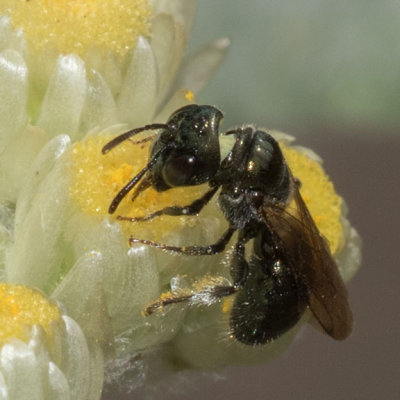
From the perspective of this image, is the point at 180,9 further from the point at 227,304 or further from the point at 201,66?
the point at 227,304

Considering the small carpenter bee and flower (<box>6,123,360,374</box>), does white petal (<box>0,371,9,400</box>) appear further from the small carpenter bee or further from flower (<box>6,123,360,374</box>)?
the small carpenter bee

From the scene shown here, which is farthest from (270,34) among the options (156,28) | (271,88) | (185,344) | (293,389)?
(185,344)

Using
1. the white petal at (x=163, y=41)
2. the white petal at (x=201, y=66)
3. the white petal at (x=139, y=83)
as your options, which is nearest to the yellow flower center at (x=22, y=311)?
the white petal at (x=139, y=83)

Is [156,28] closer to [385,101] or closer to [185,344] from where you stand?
[185,344]

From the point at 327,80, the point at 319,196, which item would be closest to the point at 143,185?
the point at 319,196

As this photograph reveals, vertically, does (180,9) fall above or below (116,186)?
above

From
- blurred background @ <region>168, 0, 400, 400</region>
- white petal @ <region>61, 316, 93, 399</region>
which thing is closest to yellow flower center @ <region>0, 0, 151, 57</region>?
white petal @ <region>61, 316, 93, 399</region>

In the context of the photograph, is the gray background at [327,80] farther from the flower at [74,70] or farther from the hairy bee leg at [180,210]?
the hairy bee leg at [180,210]
